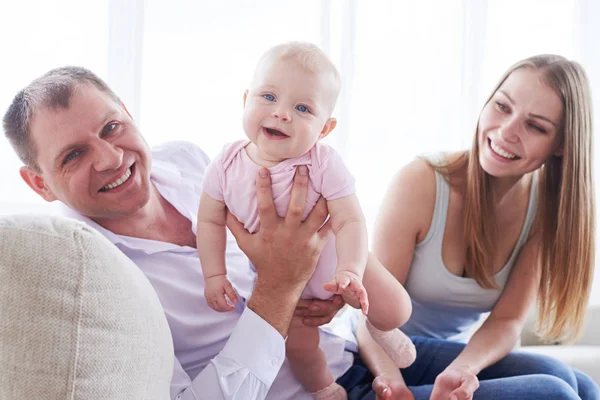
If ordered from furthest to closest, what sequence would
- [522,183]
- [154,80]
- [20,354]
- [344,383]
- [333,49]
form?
[333,49]
[154,80]
[522,183]
[344,383]
[20,354]

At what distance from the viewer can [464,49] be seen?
12.8 ft

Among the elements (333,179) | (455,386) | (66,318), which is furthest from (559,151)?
(66,318)

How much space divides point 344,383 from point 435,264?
0.44 metres

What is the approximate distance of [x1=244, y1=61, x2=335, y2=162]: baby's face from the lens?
4.26 ft

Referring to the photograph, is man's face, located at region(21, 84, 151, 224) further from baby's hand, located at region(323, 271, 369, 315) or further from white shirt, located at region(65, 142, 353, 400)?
baby's hand, located at region(323, 271, 369, 315)

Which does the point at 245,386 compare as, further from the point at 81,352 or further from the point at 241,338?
the point at 81,352

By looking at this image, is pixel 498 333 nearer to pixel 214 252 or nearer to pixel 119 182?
pixel 214 252

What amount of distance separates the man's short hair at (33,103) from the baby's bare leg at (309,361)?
683 millimetres

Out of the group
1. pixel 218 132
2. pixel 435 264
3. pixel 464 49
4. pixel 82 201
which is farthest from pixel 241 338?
pixel 464 49

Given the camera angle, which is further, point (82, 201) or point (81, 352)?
point (82, 201)

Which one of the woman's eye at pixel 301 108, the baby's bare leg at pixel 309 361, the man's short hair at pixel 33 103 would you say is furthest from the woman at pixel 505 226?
the man's short hair at pixel 33 103

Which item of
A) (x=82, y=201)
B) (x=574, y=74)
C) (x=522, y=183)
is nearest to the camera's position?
(x=82, y=201)

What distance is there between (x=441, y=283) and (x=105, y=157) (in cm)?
101

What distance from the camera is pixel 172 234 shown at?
5.46ft
